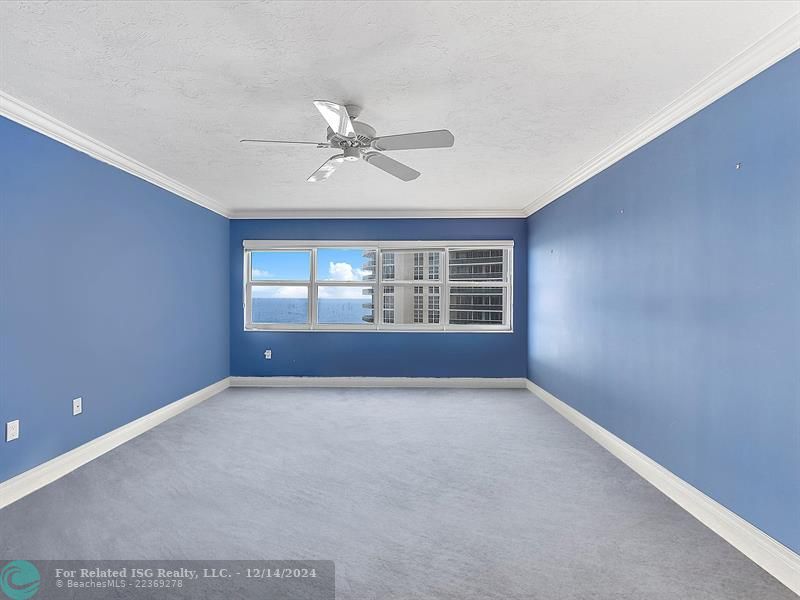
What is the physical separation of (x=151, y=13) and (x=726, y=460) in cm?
337

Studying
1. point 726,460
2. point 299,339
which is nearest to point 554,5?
point 726,460

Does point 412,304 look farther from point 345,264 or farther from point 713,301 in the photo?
point 713,301

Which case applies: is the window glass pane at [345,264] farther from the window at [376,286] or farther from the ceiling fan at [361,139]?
the ceiling fan at [361,139]

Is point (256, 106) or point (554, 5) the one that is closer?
point (554, 5)

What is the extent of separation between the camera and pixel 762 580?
181 centimetres

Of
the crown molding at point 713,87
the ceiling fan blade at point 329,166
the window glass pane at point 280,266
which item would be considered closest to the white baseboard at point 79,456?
the window glass pane at point 280,266

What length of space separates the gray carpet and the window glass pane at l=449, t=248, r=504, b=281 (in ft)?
8.17

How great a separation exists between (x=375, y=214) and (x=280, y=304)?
181 centimetres

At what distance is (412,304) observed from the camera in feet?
19.2

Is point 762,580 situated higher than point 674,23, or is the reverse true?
point 674,23

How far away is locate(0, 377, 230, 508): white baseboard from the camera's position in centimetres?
248

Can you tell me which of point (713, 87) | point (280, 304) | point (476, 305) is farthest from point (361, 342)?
point (713, 87)

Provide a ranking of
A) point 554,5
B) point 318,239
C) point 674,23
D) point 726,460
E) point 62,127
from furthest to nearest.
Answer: point 318,239
point 62,127
point 726,460
point 674,23
point 554,5

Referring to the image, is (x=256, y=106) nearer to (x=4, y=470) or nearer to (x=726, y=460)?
(x=4, y=470)
